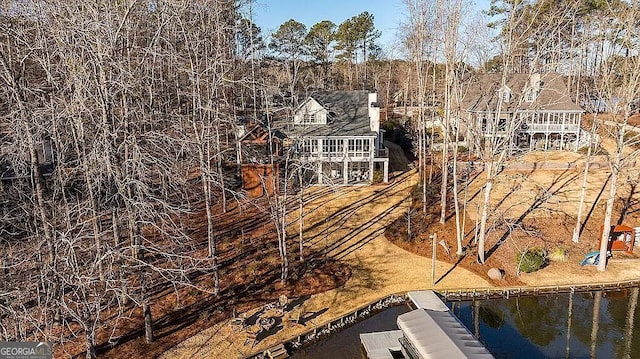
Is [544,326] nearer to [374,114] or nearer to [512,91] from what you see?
[374,114]

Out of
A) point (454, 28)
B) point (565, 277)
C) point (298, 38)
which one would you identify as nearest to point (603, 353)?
point (565, 277)

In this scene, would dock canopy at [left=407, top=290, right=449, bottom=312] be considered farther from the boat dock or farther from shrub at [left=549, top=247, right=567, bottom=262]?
shrub at [left=549, top=247, right=567, bottom=262]

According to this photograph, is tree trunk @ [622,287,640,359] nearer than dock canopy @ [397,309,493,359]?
No

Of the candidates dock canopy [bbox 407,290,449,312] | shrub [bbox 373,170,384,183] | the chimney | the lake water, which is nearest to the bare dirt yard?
the lake water

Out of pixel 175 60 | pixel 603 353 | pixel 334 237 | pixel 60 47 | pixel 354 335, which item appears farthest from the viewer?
pixel 334 237

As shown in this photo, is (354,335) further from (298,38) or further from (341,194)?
(298,38)
